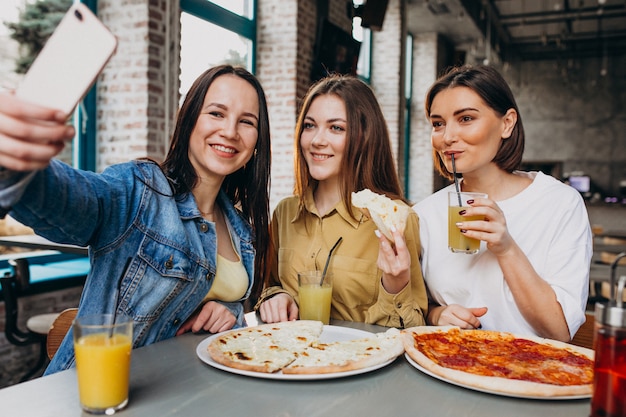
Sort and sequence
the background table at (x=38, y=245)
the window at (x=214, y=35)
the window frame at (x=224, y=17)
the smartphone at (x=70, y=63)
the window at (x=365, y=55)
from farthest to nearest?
the window at (x=365, y=55)
the window frame at (x=224, y=17)
the window at (x=214, y=35)
the background table at (x=38, y=245)
the smartphone at (x=70, y=63)

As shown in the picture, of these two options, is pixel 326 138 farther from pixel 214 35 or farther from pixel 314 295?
pixel 214 35

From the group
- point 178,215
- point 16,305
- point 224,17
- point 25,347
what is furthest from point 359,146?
point 224,17

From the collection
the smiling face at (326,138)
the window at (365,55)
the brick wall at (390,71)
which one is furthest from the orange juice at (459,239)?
the window at (365,55)

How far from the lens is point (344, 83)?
6.89 ft

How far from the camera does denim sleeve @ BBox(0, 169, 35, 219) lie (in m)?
0.92

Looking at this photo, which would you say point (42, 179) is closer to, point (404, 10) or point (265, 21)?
point (265, 21)

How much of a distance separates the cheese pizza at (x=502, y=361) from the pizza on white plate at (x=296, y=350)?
0.25ft

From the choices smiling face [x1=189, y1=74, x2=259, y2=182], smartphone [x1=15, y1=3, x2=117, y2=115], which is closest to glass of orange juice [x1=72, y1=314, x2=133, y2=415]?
smartphone [x1=15, y1=3, x2=117, y2=115]

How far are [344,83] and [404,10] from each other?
670cm

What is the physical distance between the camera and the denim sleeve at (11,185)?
3.00ft

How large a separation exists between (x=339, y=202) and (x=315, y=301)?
554 millimetres

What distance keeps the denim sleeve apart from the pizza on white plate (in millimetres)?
530

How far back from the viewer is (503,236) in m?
1.53

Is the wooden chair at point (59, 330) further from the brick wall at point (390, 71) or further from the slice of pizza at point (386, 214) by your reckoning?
the brick wall at point (390, 71)
